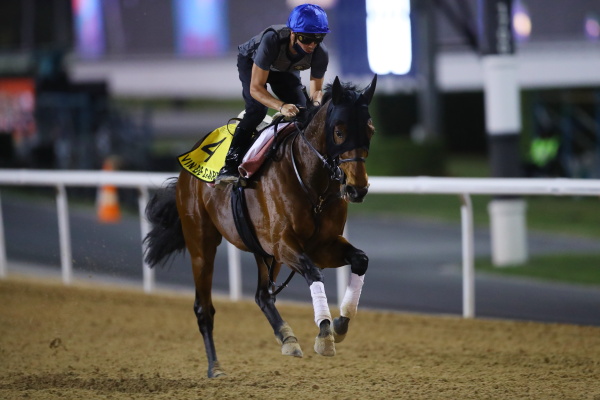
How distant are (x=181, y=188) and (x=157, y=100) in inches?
1311

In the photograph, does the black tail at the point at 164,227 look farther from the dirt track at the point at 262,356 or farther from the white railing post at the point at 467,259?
the white railing post at the point at 467,259

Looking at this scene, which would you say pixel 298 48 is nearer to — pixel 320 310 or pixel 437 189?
pixel 320 310

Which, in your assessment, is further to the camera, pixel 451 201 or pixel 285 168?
pixel 451 201

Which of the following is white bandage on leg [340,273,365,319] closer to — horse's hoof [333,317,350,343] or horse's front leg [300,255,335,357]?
horse's hoof [333,317,350,343]

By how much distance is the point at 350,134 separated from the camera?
5.42 meters

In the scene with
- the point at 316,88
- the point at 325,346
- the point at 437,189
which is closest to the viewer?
the point at 325,346

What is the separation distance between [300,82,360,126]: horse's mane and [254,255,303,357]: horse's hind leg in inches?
45.3

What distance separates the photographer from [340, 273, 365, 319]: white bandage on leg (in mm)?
5656

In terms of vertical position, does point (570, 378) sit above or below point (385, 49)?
below

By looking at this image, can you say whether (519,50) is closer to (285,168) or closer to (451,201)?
(451,201)

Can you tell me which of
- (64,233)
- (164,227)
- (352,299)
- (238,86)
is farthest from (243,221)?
(238,86)

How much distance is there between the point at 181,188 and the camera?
710cm

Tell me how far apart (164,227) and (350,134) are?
244 centimetres

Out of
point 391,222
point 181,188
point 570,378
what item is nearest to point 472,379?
→ point 570,378
